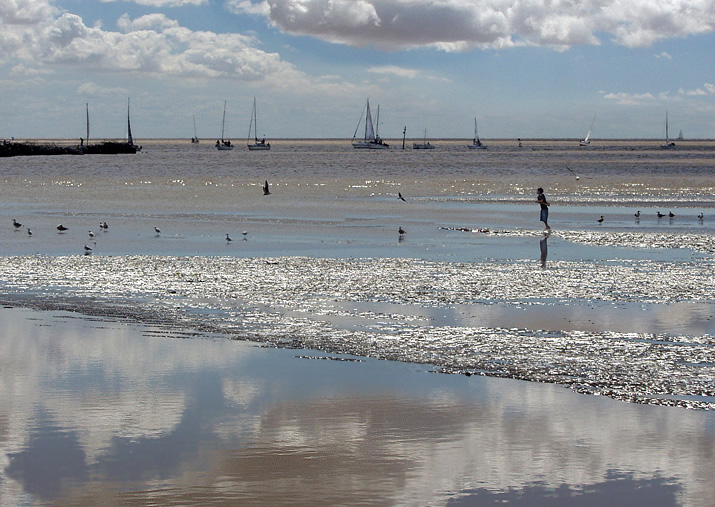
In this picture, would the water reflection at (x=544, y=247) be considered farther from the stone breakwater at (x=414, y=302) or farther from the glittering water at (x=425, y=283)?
the stone breakwater at (x=414, y=302)

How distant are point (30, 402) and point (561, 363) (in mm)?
6204

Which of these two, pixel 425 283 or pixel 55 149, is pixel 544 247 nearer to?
pixel 425 283

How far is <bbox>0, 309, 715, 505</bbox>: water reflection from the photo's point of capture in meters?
7.56

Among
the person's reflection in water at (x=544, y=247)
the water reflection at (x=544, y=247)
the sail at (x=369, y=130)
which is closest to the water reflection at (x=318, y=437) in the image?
the person's reflection in water at (x=544, y=247)

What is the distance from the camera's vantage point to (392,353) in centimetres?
1203

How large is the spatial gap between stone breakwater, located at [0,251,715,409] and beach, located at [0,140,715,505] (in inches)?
2.3

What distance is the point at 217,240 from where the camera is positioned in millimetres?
27219

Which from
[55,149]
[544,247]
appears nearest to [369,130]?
[55,149]

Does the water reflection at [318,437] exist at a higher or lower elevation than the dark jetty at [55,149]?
lower

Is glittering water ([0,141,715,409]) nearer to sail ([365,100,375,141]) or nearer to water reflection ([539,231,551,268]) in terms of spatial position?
water reflection ([539,231,551,268])

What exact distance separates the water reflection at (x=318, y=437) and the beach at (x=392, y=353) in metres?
0.03

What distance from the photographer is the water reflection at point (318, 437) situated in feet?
24.8

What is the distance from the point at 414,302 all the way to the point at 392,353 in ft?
12.8

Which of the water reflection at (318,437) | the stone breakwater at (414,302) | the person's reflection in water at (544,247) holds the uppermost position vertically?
the person's reflection in water at (544,247)
